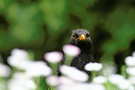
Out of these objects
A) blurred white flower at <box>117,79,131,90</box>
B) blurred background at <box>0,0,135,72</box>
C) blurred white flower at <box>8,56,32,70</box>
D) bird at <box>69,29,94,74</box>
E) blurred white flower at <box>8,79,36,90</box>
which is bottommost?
blurred white flower at <box>8,79,36,90</box>

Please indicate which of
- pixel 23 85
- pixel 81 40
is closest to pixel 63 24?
pixel 81 40

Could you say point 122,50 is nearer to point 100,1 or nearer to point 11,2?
point 100,1

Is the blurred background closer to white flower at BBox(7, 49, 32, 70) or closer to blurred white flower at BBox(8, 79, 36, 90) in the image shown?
white flower at BBox(7, 49, 32, 70)

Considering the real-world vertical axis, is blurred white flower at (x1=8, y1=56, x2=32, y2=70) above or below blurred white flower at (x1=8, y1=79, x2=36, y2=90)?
above

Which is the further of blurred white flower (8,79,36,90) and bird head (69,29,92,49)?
bird head (69,29,92,49)

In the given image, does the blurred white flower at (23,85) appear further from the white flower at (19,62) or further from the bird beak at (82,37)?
the bird beak at (82,37)

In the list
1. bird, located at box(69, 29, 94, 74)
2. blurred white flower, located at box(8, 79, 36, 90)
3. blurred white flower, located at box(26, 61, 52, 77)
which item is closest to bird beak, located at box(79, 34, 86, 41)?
bird, located at box(69, 29, 94, 74)

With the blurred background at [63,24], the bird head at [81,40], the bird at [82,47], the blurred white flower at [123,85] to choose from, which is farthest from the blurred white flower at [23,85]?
the blurred background at [63,24]

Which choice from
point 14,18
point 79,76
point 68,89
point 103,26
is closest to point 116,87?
point 79,76
